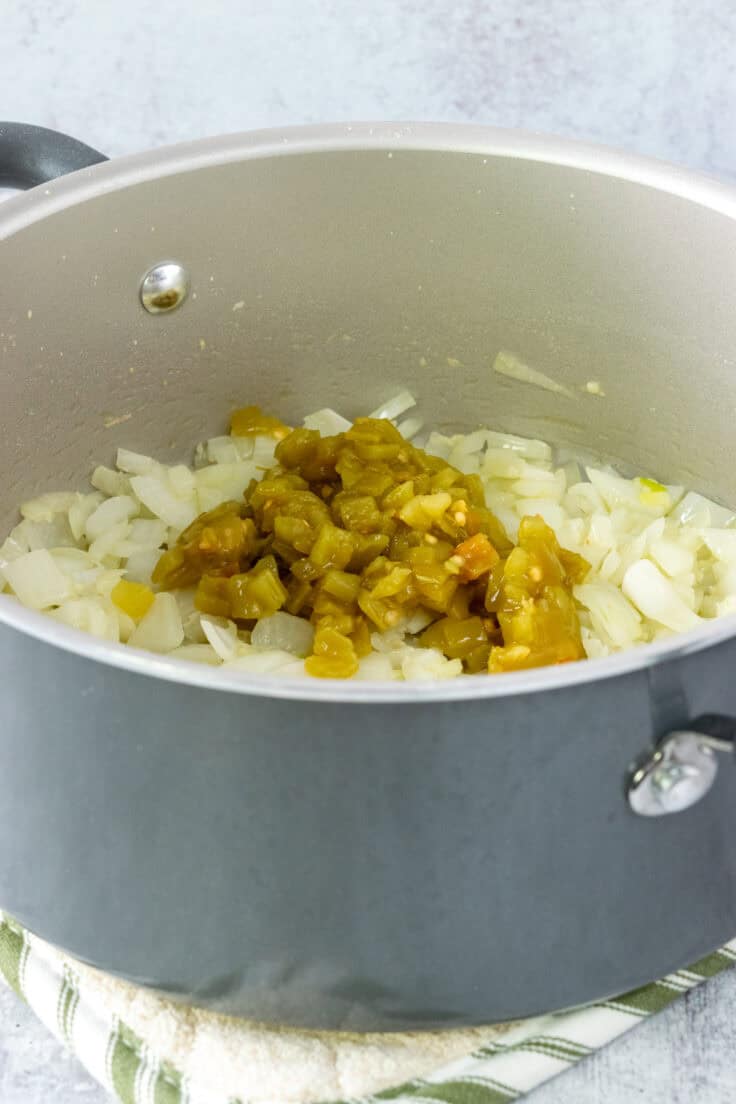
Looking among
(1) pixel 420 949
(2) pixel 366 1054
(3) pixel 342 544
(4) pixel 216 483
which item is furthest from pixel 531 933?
(4) pixel 216 483

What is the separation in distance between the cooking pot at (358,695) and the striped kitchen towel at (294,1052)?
5cm

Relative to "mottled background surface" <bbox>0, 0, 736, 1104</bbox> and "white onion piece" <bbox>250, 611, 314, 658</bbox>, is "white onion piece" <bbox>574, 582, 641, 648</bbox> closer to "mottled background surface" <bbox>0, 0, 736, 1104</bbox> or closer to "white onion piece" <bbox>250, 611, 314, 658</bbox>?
"white onion piece" <bbox>250, 611, 314, 658</bbox>

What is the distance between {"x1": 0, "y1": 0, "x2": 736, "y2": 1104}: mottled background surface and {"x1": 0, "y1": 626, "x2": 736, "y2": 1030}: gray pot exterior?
1.31 m

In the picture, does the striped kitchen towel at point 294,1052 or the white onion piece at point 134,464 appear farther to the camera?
the white onion piece at point 134,464

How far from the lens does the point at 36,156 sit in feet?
4.38

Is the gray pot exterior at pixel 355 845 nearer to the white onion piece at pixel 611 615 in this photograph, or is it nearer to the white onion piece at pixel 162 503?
the white onion piece at pixel 611 615

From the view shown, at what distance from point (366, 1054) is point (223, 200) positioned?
2.61 ft

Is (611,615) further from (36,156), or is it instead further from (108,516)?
(36,156)

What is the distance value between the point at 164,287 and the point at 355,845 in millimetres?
749

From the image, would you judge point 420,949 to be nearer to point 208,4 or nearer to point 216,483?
point 216,483

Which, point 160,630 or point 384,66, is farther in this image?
point 384,66

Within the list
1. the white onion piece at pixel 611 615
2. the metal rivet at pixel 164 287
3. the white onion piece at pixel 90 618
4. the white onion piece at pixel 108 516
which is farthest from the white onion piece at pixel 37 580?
the white onion piece at pixel 611 615

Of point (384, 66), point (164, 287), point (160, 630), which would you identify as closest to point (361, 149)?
point (164, 287)

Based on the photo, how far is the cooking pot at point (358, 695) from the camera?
0.81 meters
